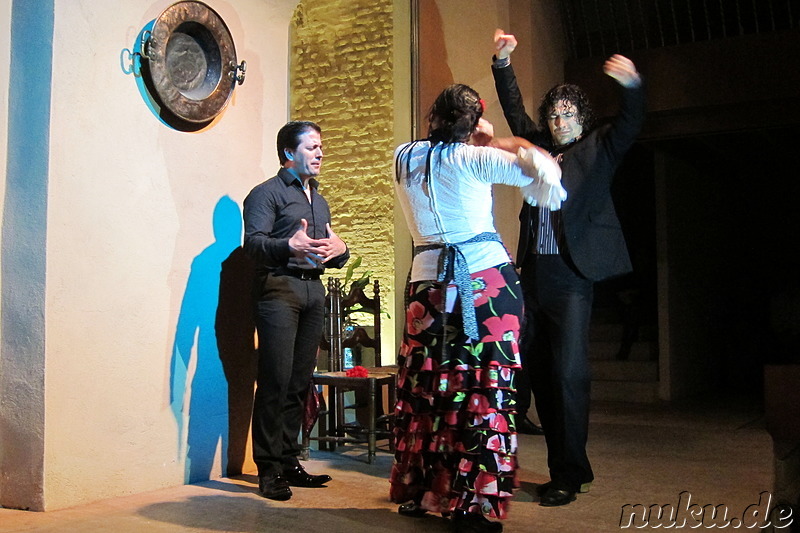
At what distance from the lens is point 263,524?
2756 mm

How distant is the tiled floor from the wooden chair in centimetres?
14

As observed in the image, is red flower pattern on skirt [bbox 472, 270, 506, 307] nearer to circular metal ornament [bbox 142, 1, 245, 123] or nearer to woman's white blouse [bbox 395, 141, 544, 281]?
woman's white blouse [bbox 395, 141, 544, 281]

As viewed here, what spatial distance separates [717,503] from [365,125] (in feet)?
16.1

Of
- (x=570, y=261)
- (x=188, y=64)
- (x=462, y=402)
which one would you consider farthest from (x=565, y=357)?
(x=188, y=64)

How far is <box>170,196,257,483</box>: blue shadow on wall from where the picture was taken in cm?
345

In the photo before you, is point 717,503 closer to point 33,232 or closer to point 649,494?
point 649,494

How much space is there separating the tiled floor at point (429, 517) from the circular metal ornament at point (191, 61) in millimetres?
1578

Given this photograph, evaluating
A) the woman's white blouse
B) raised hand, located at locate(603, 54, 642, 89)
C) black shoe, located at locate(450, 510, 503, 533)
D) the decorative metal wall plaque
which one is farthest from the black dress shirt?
raised hand, located at locate(603, 54, 642, 89)

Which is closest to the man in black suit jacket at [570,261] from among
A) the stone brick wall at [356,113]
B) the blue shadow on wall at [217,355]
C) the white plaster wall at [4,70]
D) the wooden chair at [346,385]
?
the wooden chair at [346,385]

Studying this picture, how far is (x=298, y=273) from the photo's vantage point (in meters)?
3.37

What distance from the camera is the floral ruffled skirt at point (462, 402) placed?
2.55m

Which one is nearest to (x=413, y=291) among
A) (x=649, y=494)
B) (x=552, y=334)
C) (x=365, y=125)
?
(x=552, y=334)

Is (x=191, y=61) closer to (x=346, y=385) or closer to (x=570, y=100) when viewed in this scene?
(x=570, y=100)

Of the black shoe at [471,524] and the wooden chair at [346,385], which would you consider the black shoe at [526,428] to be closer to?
the wooden chair at [346,385]
